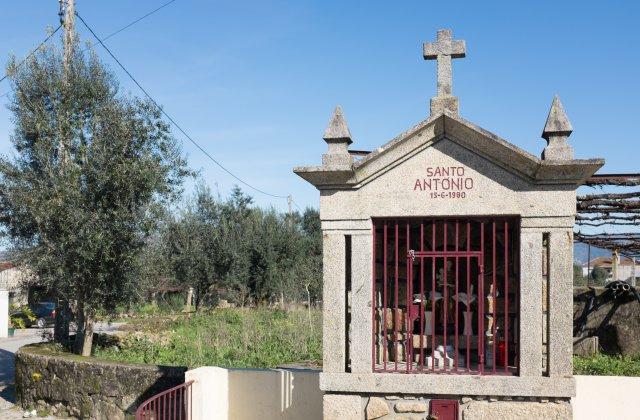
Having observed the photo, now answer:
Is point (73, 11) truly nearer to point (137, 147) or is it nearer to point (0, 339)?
point (137, 147)

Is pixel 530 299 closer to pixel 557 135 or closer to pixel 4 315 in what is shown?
pixel 557 135

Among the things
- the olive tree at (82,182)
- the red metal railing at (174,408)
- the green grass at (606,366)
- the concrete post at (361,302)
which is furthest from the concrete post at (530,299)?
the olive tree at (82,182)

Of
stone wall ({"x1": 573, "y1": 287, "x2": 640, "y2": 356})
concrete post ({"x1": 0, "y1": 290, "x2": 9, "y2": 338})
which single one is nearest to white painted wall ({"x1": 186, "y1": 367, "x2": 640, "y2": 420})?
stone wall ({"x1": 573, "y1": 287, "x2": 640, "y2": 356})

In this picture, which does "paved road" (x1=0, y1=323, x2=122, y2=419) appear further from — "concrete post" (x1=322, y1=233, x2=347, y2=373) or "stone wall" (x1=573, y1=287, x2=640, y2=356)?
"stone wall" (x1=573, y1=287, x2=640, y2=356)

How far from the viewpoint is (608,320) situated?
13.3 metres

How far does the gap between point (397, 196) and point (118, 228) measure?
6.36 meters

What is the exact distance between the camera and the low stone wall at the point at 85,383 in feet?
30.7

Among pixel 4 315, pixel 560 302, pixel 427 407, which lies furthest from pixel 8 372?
pixel 560 302

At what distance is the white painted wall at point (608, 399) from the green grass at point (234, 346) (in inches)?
182

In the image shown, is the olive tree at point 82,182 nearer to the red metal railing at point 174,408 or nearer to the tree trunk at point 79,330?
the tree trunk at point 79,330

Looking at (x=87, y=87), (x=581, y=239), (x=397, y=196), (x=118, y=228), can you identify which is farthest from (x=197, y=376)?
(x=581, y=239)

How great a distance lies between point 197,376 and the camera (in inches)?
305

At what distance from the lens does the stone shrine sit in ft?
19.6

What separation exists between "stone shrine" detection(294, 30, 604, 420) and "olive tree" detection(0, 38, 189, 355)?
5858mm
